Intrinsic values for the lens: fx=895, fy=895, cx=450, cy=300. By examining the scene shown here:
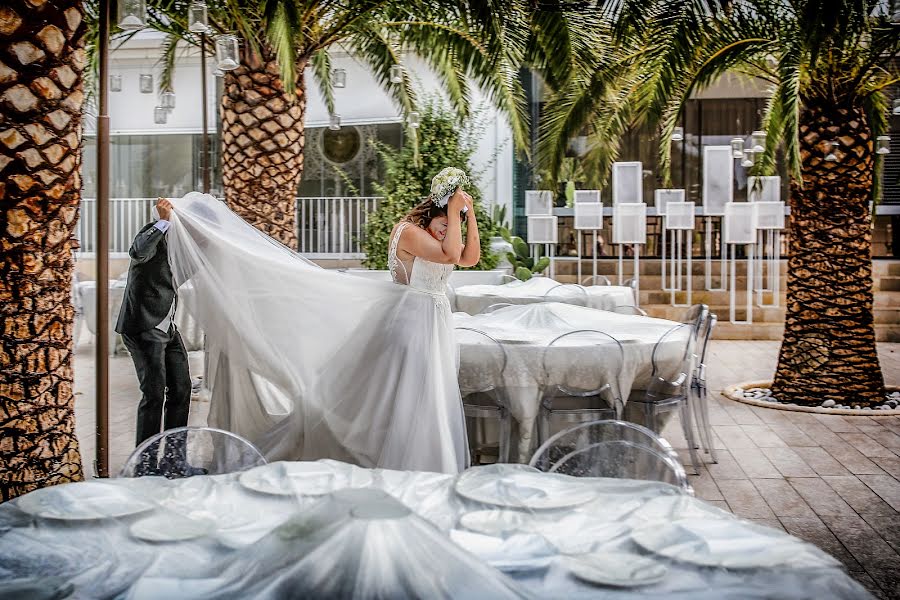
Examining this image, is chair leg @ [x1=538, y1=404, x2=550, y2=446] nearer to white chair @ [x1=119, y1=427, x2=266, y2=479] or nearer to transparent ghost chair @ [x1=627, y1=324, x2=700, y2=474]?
transparent ghost chair @ [x1=627, y1=324, x2=700, y2=474]

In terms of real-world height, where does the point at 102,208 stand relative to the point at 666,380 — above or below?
above

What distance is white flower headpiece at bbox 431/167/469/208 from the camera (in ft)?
16.5

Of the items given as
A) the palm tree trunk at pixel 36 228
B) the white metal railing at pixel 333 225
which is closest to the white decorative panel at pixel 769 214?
the white metal railing at pixel 333 225

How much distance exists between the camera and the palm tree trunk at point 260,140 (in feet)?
27.2

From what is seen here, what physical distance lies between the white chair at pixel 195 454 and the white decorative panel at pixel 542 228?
8486 mm

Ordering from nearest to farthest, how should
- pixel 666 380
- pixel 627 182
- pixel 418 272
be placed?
pixel 418 272, pixel 666 380, pixel 627 182

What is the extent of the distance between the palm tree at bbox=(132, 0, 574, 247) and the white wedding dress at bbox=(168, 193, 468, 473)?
2.44m

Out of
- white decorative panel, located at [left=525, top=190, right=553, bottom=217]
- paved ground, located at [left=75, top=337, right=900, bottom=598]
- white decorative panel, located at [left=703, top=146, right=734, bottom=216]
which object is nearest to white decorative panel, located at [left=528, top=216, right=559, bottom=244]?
white decorative panel, located at [left=525, top=190, right=553, bottom=217]

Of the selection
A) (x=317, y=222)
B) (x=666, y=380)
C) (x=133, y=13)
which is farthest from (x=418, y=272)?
(x=317, y=222)

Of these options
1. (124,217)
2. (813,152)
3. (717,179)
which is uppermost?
(717,179)

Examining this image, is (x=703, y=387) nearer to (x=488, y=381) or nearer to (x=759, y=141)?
(x=488, y=381)

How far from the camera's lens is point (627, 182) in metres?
12.8

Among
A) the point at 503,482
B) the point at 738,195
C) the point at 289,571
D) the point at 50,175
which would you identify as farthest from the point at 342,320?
the point at 738,195

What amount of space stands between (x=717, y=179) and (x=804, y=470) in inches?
298
